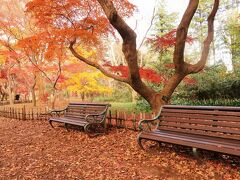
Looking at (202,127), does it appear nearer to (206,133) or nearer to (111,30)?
(206,133)

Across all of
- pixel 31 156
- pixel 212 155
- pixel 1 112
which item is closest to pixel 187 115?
pixel 212 155

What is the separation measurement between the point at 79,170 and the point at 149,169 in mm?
1341

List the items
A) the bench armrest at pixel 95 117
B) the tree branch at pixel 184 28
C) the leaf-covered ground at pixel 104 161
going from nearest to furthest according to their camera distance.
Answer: the leaf-covered ground at pixel 104 161, the tree branch at pixel 184 28, the bench armrest at pixel 95 117

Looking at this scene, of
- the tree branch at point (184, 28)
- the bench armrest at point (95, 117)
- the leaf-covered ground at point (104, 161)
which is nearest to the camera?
the leaf-covered ground at point (104, 161)

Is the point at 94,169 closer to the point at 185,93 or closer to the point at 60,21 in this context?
the point at 60,21

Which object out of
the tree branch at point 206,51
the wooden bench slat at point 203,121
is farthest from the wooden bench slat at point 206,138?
the tree branch at point 206,51

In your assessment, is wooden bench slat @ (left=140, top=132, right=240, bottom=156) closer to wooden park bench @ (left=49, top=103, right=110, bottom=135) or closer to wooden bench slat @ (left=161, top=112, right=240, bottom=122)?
wooden bench slat @ (left=161, top=112, right=240, bottom=122)

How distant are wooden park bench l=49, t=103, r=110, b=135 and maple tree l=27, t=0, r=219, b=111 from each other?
1319mm

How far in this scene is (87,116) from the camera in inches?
255

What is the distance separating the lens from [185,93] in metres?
14.0

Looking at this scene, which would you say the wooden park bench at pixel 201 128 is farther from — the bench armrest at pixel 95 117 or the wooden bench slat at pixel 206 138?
the bench armrest at pixel 95 117

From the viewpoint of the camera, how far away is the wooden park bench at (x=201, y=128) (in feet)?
12.5

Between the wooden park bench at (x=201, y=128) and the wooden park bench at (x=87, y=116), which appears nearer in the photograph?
the wooden park bench at (x=201, y=128)

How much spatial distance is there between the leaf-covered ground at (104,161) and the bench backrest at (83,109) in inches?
34.2
